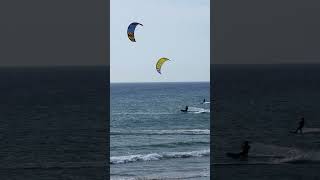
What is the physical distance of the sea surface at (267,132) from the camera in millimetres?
21531

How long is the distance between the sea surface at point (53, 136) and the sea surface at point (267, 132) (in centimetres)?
488

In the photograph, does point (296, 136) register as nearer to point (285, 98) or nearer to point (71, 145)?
point (71, 145)

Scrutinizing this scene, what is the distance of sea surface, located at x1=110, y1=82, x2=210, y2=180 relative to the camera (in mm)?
22031

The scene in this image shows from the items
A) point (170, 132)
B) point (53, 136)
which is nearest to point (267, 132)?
point (170, 132)

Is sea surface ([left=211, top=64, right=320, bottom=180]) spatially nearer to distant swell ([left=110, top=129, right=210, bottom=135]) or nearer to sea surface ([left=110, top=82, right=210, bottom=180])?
sea surface ([left=110, top=82, right=210, bottom=180])

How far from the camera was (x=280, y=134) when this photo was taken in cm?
3731

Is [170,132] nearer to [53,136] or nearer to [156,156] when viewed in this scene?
[53,136]

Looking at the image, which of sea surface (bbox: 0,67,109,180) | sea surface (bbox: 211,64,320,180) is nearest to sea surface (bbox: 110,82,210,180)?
sea surface (bbox: 211,64,320,180)

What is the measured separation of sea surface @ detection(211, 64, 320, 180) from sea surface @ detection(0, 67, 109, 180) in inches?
192

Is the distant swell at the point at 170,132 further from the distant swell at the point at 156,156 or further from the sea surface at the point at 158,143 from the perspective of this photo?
the distant swell at the point at 156,156

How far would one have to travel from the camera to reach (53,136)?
1522 inches

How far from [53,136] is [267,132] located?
476 inches

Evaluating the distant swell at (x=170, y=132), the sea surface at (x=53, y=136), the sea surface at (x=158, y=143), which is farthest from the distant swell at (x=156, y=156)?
the distant swell at (x=170, y=132)

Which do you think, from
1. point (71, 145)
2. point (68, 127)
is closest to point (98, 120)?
point (68, 127)
